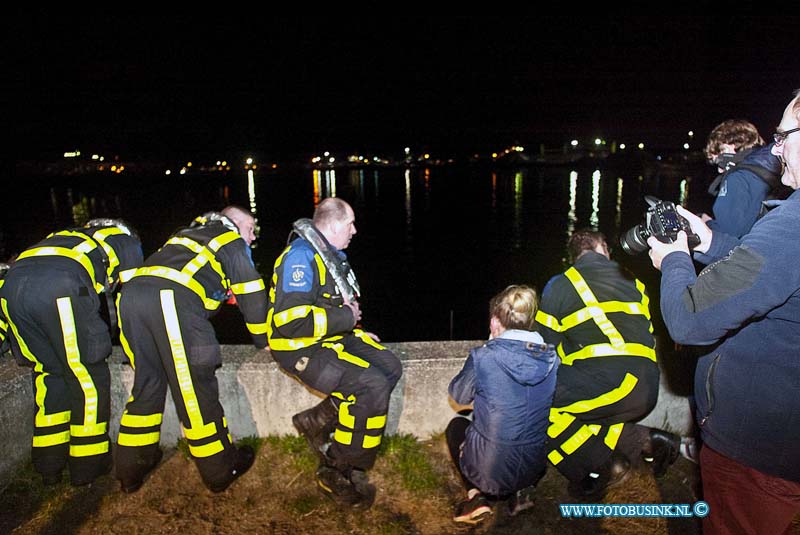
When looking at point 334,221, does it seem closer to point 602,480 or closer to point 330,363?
point 330,363

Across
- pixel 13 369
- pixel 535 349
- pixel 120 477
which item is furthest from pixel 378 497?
pixel 13 369

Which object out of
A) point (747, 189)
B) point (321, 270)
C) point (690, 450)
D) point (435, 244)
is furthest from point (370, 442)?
point (435, 244)

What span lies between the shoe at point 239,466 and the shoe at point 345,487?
490 mm

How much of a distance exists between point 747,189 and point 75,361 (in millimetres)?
4147

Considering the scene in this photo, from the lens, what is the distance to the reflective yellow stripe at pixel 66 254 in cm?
288

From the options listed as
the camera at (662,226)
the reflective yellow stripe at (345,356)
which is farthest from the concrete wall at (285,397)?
the camera at (662,226)

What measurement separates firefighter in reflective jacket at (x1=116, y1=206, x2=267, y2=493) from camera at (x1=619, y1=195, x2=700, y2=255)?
7.07ft

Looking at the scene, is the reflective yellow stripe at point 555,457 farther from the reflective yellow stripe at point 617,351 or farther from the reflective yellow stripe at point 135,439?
the reflective yellow stripe at point 135,439

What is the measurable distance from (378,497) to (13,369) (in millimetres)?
2504

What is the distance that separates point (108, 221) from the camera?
3.42m

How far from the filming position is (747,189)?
116 inches

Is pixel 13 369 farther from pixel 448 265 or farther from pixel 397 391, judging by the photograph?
pixel 448 265

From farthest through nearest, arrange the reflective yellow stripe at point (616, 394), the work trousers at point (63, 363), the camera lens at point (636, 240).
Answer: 1. the work trousers at point (63, 363)
2. the reflective yellow stripe at point (616, 394)
3. the camera lens at point (636, 240)

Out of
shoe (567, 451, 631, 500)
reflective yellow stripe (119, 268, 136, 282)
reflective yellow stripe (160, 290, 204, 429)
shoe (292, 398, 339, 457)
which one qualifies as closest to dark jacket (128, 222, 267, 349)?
reflective yellow stripe (160, 290, 204, 429)
